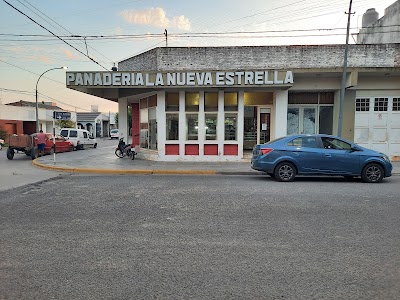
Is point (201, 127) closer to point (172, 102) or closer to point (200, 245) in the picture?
point (172, 102)

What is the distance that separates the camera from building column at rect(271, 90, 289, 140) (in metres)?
15.3

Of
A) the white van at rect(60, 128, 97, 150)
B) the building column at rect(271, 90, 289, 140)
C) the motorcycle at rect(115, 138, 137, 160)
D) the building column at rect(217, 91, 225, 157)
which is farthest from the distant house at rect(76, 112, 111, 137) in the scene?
the building column at rect(271, 90, 289, 140)

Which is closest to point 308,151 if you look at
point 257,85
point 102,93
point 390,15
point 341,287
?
point 257,85

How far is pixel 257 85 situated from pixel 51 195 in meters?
10.1

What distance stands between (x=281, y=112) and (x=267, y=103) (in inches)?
41.8

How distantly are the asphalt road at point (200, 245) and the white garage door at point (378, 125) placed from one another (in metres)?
8.87

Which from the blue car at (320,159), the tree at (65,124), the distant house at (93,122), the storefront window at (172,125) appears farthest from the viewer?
the distant house at (93,122)

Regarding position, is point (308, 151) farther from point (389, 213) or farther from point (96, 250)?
point (96, 250)

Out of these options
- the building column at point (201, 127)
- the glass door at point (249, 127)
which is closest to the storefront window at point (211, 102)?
the building column at point (201, 127)

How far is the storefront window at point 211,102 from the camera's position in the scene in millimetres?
15523

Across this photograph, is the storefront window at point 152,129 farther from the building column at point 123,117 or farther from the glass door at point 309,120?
the glass door at point 309,120

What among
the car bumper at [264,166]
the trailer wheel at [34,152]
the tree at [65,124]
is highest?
the tree at [65,124]

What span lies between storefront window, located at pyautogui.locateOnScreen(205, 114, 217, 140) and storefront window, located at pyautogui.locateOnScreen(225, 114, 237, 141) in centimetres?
60

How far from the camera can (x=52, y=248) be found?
4344 mm
